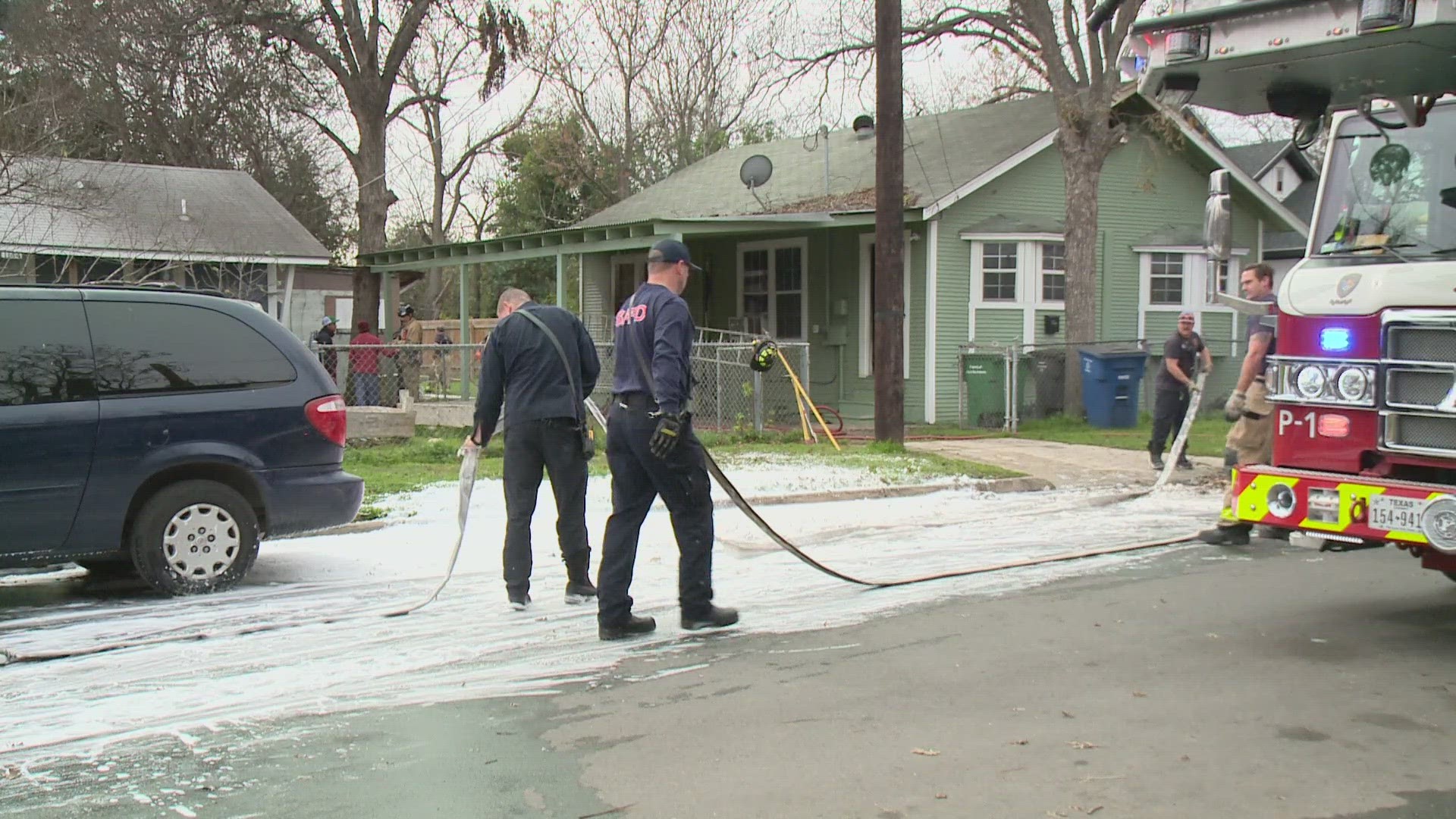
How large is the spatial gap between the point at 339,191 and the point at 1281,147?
28.0 m

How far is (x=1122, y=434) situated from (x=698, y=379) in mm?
5838

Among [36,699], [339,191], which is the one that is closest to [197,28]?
[339,191]

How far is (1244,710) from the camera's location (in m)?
5.19

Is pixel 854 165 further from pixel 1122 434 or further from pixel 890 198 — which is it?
pixel 890 198

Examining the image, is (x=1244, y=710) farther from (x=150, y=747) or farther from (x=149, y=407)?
(x=149, y=407)

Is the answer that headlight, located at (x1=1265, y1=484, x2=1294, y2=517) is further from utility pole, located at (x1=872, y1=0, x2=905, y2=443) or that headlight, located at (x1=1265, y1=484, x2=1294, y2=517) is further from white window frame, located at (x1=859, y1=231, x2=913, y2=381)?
white window frame, located at (x1=859, y1=231, x2=913, y2=381)

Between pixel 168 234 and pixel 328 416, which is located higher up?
pixel 168 234

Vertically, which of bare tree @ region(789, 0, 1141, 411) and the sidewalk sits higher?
bare tree @ region(789, 0, 1141, 411)

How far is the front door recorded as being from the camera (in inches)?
274

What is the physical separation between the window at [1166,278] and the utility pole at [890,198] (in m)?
9.61

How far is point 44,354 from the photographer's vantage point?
7.18m

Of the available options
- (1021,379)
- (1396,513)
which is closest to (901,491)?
(1396,513)

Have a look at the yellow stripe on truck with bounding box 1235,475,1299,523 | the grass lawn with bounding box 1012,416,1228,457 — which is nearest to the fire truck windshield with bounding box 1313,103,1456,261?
the yellow stripe on truck with bounding box 1235,475,1299,523

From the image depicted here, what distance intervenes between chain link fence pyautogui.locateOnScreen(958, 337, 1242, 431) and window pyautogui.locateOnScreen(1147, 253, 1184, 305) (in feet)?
3.87
